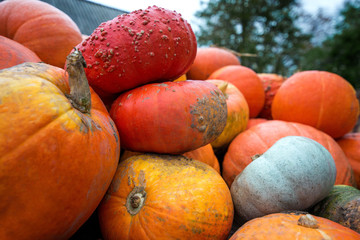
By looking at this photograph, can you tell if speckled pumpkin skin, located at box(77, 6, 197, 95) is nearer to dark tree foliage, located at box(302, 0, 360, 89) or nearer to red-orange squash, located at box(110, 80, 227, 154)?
red-orange squash, located at box(110, 80, 227, 154)

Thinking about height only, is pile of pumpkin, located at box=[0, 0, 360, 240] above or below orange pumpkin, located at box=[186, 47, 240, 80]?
above

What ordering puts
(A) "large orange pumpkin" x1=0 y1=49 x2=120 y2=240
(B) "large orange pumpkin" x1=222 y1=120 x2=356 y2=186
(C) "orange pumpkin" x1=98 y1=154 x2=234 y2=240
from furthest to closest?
(B) "large orange pumpkin" x1=222 y1=120 x2=356 y2=186 < (C) "orange pumpkin" x1=98 y1=154 x2=234 y2=240 < (A) "large orange pumpkin" x1=0 y1=49 x2=120 y2=240

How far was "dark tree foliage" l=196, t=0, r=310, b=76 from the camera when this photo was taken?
31.3ft

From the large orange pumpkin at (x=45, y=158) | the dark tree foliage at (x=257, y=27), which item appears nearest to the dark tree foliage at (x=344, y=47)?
the dark tree foliage at (x=257, y=27)

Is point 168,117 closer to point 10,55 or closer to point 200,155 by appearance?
point 200,155

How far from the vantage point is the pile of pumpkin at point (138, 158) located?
71 centimetres

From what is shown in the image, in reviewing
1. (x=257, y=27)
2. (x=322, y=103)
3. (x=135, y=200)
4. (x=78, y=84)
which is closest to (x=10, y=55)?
(x=78, y=84)

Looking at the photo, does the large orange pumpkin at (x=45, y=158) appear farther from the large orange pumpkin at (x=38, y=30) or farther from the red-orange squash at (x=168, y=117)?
the large orange pumpkin at (x=38, y=30)

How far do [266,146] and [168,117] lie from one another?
92 centimetres

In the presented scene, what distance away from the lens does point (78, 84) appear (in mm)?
901

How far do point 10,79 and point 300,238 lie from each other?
1.10m

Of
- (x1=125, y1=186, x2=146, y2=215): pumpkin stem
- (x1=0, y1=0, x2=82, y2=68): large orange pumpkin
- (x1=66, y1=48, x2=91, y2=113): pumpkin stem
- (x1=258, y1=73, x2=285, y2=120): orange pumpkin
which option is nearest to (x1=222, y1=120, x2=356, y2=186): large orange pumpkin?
(x1=125, y1=186, x2=146, y2=215): pumpkin stem

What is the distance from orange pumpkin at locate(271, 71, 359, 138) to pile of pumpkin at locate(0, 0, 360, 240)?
558mm

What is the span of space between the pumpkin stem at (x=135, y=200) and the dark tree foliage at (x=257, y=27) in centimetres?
903
